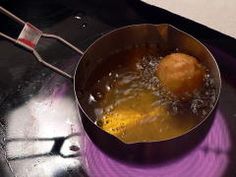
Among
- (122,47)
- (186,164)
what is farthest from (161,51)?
(186,164)

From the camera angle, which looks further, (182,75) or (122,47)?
(122,47)

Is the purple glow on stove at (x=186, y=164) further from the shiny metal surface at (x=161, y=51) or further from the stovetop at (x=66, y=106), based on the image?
the shiny metal surface at (x=161, y=51)

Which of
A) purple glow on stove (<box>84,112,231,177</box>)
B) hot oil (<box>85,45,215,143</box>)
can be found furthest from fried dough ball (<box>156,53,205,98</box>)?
purple glow on stove (<box>84,112,231,177</box>)

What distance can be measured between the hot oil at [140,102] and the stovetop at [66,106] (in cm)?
7

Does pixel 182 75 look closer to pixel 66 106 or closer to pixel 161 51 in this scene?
pixel 161 51

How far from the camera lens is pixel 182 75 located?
853 millimetres

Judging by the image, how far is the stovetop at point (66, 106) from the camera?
92cm

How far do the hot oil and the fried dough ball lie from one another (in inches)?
0.7

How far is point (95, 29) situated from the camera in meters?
1.20

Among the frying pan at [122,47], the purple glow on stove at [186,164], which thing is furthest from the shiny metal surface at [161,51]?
the purple glow on stove at [186,164]

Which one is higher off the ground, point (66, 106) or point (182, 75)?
point (182, 75)

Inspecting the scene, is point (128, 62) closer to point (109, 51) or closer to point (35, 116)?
point (109, 51)

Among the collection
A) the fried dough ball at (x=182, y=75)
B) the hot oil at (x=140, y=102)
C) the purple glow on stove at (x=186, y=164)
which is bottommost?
the purple glow on stove at (x=186, y=164)

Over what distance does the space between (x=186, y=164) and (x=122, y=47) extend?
0.29 meters
